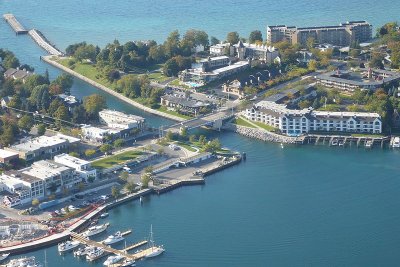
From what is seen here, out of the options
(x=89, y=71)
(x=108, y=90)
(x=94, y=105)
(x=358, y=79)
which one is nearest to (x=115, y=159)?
(x=94, y=105)

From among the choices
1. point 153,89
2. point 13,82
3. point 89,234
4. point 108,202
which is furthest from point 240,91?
point 89,234

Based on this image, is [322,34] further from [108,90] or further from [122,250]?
[122,250]

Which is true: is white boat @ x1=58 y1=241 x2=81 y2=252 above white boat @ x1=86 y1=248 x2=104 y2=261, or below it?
above

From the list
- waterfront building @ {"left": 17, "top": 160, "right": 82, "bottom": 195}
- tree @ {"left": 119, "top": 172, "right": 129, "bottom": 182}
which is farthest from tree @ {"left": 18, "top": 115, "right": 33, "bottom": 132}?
tree @ {"left": 119, "top": 172, "right": 129, "bottom": 182}

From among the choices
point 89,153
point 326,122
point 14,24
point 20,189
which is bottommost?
point 20,189

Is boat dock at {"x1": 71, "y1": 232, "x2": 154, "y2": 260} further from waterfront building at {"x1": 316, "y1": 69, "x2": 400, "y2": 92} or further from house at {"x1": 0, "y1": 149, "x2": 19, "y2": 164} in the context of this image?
waterfront building at {"x1": 316, "y1": 69, "x2": 400, "y2": 92}

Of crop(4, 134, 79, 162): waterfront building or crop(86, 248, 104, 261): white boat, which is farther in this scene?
crop(4, 134, 79, 162): waterfront building
